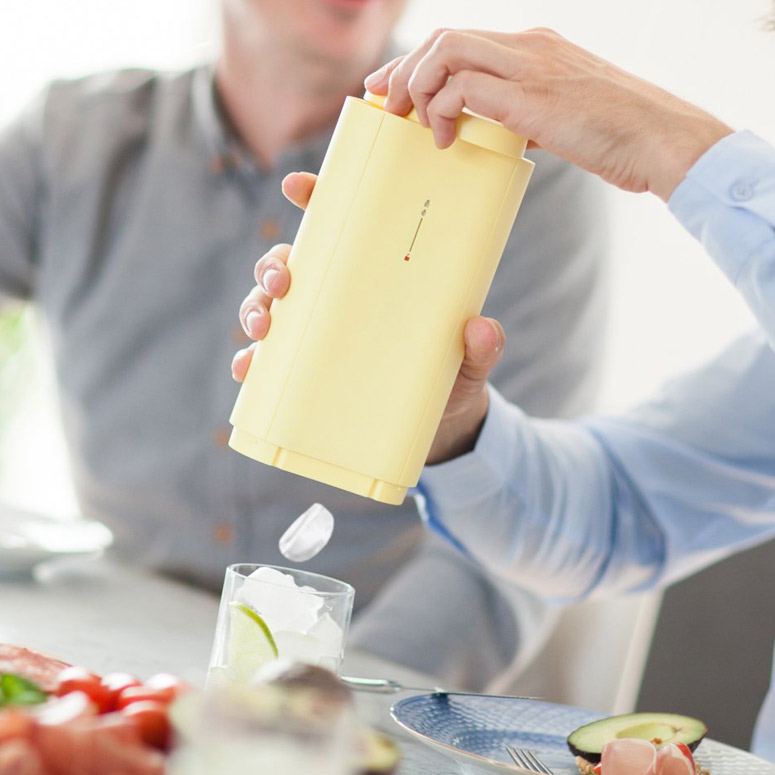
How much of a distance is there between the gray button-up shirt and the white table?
24 cm

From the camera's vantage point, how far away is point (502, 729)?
76cm

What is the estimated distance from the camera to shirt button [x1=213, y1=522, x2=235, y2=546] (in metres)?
1.57

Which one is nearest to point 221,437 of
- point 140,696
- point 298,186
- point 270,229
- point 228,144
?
point 270,229

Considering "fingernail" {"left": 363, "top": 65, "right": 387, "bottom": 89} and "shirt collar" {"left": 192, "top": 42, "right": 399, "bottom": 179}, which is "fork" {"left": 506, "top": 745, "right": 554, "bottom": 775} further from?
"shirt collar" {"left": 192, "top": 42, "right": 399, "bottom": 179}

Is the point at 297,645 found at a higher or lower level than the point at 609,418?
lower

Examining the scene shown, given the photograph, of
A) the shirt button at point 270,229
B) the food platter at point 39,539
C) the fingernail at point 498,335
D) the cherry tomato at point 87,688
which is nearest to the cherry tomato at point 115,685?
the cherry tomato at point 87,688

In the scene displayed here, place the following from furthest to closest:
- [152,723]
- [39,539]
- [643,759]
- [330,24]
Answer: [330,24] → [39,539] → [643,759] → [152,723]

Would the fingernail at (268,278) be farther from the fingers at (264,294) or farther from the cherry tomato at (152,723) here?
the cherry tomato at (152,723)

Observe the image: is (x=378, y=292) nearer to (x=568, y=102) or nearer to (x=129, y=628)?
(x=568, y=102)

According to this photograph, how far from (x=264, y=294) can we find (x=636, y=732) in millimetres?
414

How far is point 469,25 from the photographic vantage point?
2.07m

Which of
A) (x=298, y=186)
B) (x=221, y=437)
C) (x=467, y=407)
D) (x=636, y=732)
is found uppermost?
(x=298, y=186)

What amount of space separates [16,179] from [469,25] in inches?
35.7

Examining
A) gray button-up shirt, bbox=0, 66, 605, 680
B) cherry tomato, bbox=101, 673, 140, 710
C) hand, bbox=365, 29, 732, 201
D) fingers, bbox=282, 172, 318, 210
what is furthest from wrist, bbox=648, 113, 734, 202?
gray button-up shirt, bbox=0, 66, 605, 680
